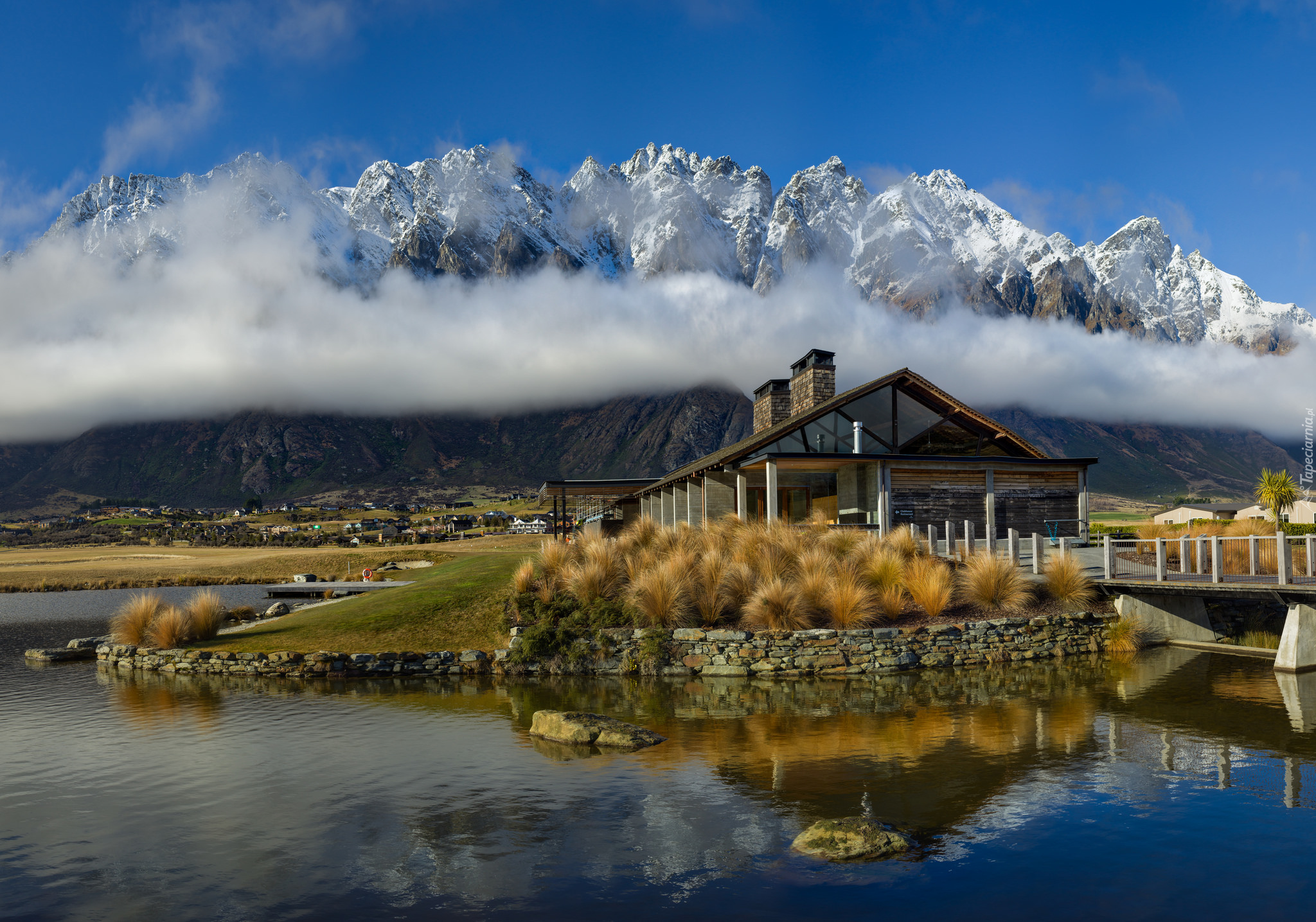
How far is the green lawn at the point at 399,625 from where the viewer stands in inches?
816

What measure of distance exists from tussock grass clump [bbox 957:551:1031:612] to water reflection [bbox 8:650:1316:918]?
4055 mm

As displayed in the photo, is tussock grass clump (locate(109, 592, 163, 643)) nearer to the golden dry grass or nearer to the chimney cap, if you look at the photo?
the chimney cap

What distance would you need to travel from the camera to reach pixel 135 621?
2261 centimetres

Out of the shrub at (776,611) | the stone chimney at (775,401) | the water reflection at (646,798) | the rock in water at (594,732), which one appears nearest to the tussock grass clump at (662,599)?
the shrub at (776,611)

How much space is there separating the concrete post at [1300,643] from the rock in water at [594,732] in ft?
43.1

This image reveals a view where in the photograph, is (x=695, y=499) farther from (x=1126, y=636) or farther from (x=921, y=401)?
(x=1126, y=636)

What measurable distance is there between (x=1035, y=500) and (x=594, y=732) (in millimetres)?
22923

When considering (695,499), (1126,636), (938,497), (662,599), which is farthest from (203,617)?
(1126,636)

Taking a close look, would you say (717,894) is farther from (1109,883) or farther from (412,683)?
(412,683)

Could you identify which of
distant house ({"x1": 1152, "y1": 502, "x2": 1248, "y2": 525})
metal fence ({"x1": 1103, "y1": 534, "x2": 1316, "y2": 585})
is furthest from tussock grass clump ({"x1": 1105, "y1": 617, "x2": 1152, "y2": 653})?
distant house ({"x1": 1152, "y1": 502, "x2": 1248, "y2": 525})

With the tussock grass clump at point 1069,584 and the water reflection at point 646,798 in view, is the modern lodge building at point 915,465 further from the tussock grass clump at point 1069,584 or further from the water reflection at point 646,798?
the water reflection at point 646,798

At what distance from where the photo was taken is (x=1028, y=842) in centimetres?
822

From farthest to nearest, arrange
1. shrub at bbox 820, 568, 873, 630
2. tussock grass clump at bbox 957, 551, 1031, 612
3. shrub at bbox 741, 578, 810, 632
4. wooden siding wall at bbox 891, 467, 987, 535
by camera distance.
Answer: wooden siding wall at bbox 891, 467, 987, 535
tussock grass clump at bbox 957, 551, 1031, 612
shrub at bbox 820, 568, 873, 630
shrub at bbox 741, 578, 810, 632

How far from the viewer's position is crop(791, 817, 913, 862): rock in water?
7.89m
